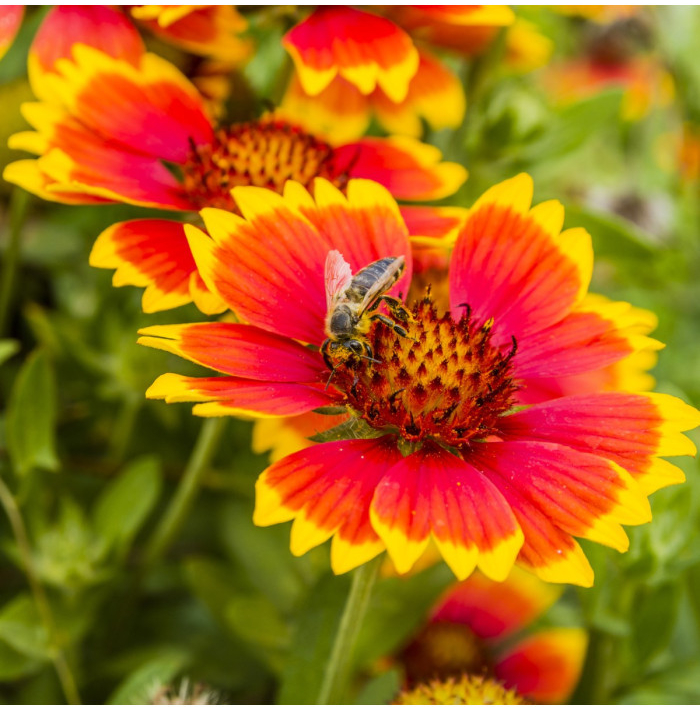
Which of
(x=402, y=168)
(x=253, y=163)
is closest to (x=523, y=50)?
(x=402, y=168)

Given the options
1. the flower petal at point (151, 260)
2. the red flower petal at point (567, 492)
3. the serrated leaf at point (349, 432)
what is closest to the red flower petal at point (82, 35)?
the flower petal at point (151, 260)

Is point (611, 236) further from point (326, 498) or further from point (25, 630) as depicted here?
point (25, 630)

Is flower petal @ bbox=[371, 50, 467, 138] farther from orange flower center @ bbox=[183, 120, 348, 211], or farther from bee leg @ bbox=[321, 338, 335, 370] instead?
bee leg @ bbox=[321, 338, 335, 370]

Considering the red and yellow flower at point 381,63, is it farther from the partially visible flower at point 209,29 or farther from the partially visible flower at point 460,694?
the partially visible flower at point 460,694

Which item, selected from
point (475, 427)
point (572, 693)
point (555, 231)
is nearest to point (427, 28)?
point (555, 231)

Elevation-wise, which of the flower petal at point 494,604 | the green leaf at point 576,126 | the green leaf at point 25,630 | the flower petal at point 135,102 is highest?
the green leaf at point 576,126

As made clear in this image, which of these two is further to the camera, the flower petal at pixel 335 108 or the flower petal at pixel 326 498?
the flower petal at pixel 335 108
